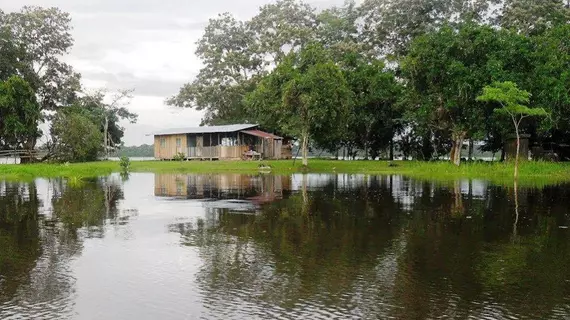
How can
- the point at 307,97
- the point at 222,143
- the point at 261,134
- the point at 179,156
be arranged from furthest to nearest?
the point at 222,143 → the point at 179,156 → the point at 261,134 → the point at 307,97

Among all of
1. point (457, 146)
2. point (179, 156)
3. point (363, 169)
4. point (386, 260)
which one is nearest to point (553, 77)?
point (457, 146)

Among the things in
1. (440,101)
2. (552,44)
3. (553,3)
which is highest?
(553,3)

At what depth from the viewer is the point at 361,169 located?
43.4 m

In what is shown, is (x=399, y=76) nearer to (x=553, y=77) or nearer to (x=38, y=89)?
(x=553, y=77)

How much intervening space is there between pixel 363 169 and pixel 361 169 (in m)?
0.21

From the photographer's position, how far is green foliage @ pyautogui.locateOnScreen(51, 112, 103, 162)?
50.6 metres

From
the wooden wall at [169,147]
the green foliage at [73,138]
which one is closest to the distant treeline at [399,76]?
the wooden wall at [169,147]

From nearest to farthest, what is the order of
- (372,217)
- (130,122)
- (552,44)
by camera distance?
1. (372,217)
2. (552,44)
3. (130,122)

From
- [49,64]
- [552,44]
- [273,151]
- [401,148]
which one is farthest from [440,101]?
[49,64]

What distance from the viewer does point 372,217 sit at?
15.7m

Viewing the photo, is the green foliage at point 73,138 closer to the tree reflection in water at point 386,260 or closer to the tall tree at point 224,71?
the tall tree at point 224,71

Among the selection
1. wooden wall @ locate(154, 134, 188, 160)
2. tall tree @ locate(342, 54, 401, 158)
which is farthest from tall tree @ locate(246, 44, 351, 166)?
wooden wall @ locate(154, 134, 188, 160)

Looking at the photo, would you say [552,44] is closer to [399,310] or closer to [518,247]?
[518,247]

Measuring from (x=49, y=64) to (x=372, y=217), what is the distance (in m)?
54.1
